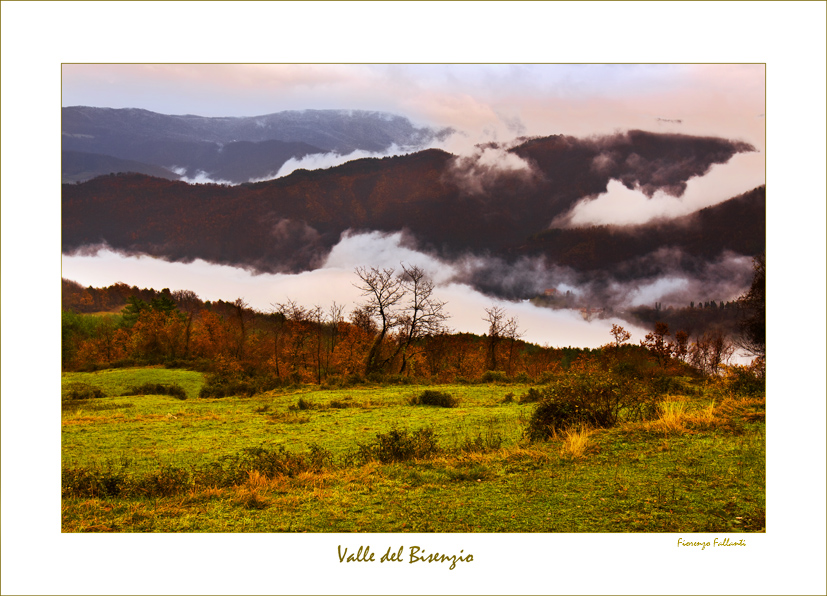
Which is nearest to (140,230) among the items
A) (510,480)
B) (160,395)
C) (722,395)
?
(160,395)

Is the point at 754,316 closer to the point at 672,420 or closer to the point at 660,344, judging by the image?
the point at 660,344

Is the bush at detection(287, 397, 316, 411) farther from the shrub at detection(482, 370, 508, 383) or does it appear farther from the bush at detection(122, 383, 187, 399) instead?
the shrub at detection(482, 370, 508, 383)

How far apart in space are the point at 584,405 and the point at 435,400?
5391 millimetres

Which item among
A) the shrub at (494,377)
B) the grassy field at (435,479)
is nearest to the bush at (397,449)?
the grassy field at (435,479)

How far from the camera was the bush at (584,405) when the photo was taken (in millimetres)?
11102

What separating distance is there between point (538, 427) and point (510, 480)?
2.60 m

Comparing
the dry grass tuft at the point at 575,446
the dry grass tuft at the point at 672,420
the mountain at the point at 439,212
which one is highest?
the mountain at the point at 439,212

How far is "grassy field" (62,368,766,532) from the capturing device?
8062 millimetres

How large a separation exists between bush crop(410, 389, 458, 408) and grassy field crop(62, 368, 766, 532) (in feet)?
8.28

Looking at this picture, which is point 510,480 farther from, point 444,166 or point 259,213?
point 259,213

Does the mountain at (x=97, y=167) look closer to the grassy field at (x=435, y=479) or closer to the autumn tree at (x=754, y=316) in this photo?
the grassy field at (x=435, y=479)

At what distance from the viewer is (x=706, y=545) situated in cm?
822

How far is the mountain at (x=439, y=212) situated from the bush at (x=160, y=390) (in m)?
5.25

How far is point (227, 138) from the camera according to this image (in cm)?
1554
